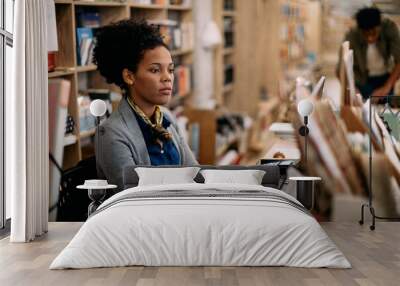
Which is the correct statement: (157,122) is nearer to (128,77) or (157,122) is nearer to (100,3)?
(128,77)

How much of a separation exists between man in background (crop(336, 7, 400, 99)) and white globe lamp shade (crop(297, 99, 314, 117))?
44cm

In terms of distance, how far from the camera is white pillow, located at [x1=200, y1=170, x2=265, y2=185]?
20.4ft

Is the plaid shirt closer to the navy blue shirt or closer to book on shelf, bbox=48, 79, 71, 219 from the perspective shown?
the navy blue shirt

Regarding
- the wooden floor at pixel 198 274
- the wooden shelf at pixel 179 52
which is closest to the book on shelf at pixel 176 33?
the wooden shelf at pixel 179 52

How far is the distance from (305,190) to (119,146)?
4.59ft

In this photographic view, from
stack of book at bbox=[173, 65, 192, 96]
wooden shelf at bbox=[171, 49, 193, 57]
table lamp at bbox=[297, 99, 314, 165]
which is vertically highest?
wooden shelf at bbox=[171, 49, 193, 57]

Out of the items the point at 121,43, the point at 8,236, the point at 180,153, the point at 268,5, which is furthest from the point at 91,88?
the point at 268,5

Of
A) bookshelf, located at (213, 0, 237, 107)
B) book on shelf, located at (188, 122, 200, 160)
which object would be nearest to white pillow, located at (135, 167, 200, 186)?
book on shelf, located at (188, 122, 200, 160)

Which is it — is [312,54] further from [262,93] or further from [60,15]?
[60,15]

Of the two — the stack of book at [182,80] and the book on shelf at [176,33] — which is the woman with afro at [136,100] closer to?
the book on shelf at [176,33]

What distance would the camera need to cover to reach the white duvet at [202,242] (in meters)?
5.04

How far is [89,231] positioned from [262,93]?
3.89 meters

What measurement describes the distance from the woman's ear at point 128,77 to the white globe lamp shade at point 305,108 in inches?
49.8

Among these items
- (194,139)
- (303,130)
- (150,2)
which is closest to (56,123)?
(194,139)
